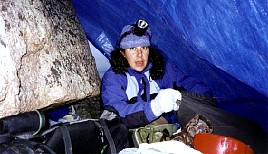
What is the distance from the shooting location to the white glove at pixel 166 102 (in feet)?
5.03

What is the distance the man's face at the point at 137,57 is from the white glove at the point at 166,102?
0.38 metres

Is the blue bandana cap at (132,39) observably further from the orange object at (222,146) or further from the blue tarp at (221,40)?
the orange object at (222,146)

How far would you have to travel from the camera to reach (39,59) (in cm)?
159

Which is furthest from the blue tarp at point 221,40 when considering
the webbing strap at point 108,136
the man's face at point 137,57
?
the webbing strap at point 108,136

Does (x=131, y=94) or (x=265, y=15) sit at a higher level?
(x=265, y=15)

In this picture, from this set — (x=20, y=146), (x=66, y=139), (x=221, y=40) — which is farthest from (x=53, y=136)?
(x=221, y=40)

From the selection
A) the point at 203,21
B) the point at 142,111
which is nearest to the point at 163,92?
the point at 142,111

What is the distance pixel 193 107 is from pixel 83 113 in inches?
58.6

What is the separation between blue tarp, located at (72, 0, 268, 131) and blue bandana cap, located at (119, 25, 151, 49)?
0.26 feet

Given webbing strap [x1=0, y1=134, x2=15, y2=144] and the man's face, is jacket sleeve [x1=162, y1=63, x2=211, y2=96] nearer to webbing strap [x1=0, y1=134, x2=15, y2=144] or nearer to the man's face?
the man's face

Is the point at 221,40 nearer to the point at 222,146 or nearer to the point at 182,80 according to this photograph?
the point at 222,146

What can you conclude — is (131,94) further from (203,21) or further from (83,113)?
(83,113)

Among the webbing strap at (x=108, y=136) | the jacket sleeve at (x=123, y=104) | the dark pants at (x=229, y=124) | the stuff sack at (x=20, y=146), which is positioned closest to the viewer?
the stuff sack at (x=20, y=146)

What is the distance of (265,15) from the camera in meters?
1.00
